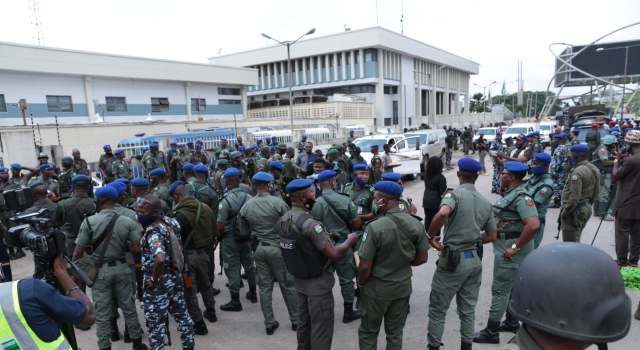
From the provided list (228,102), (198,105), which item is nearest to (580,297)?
(198,105)

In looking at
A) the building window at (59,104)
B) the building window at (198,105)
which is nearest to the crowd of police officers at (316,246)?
the building window at (59,104)

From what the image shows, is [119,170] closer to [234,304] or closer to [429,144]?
[234,304]

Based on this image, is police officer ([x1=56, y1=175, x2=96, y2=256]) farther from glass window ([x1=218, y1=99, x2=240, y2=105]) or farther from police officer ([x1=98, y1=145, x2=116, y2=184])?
glass window ([x1=218, y1=99, x2=240, y2=105])

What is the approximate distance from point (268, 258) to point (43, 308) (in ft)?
8.54

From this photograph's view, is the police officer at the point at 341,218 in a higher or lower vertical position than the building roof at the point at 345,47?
lower

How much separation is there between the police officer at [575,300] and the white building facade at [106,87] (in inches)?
937

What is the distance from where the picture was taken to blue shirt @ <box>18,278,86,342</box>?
5.98 feet

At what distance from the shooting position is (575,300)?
3.56 feet

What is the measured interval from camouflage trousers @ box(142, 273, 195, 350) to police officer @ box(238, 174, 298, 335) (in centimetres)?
92

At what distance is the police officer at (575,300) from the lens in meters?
1.08

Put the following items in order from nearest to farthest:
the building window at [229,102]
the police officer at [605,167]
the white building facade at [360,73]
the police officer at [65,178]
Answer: the police officer at [605,167]
the police officer at [65,178]
the building window at [229,102]
the white building facade at [360,73]

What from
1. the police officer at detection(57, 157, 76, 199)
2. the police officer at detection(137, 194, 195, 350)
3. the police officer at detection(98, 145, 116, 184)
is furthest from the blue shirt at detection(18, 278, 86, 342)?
the police officer at detection(98, 145, 116, 184)

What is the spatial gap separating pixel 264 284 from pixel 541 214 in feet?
11.2

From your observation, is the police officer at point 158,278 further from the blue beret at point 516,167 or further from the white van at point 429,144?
the white van at point 429,144
